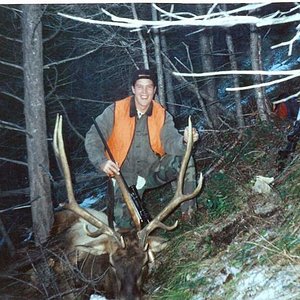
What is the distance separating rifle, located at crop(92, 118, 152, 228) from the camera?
1567 millimetres

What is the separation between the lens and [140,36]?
68.1 inches

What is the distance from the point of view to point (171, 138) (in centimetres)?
166

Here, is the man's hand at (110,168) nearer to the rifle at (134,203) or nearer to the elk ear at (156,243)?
the rifle at (134,203)

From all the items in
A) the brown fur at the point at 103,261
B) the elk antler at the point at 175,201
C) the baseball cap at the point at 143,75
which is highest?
the baseball cap at the point at 143,75

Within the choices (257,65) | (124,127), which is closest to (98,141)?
(124,127)

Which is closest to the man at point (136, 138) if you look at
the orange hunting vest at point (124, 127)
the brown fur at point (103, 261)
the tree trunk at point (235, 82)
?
the orange hunting vest at point (124, 127)

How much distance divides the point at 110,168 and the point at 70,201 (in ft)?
0.58

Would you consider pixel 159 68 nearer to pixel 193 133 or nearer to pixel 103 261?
pixel 193 133

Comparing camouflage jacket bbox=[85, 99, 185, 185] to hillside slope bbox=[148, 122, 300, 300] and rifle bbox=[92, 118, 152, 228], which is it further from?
hillside slope bbox=[148, 122, 300, 300]

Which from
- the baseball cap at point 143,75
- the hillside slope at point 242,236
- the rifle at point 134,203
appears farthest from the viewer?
the baseball cap at point 143,75

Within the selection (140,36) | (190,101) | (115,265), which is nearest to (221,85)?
(190,101)

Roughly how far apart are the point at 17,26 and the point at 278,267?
1.12 meters

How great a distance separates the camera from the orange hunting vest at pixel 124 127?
1.65 m

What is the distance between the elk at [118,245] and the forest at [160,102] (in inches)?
2.5
